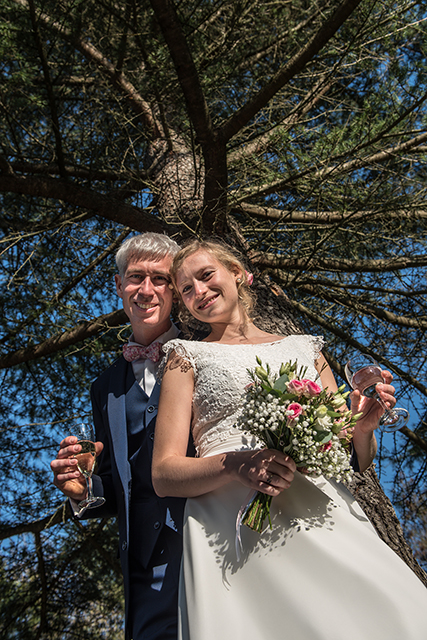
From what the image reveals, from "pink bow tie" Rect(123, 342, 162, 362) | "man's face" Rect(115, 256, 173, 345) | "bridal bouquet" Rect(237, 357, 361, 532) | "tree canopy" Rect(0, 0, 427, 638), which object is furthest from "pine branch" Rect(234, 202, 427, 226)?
"bridal bouquet" Rect(237, 357, 361, 532)

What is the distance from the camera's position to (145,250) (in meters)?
2.52

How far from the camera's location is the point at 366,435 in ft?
6.40

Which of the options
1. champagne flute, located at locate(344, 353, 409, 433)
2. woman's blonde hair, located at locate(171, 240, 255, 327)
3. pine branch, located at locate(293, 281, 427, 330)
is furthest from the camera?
pine branch, located at locate(293, 281, 427, 330)

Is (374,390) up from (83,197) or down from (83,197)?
down

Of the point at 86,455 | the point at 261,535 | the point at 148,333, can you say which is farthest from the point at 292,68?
the point at 261,535

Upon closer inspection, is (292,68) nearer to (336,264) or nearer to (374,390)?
(336,264)

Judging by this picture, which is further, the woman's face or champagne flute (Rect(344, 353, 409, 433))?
the woman's face

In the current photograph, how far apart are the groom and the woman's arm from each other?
0.80 feet

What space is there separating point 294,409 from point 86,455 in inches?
36.2

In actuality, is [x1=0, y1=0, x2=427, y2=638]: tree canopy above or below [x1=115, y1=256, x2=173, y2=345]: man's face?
above

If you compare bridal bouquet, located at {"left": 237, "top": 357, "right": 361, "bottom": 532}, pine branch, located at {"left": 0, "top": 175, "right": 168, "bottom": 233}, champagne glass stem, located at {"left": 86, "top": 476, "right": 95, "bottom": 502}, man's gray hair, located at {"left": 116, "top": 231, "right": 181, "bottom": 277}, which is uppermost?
pine branch, located at {"left": 0, "top": 175, "right": 168, "bottom": 233}

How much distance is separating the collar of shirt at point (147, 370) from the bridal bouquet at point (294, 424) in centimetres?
78

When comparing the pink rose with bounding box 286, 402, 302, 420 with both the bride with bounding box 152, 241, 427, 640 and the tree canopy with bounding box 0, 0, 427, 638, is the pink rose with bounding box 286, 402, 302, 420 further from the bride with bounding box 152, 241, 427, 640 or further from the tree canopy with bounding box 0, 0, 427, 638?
the tree canopy with bounding box 0, 0, 427, 638

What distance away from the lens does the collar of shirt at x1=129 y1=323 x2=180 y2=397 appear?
235 centimetres
